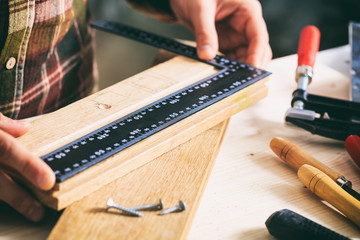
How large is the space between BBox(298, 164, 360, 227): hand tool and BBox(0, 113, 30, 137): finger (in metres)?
0.59

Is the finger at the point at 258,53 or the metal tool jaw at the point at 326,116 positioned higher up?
the finger at the point at 258,53

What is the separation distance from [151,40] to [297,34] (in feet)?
5.71

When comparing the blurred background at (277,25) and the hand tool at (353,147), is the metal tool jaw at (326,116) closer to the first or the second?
the hand tool at (353,147)

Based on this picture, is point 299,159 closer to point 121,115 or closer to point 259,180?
point 259,180

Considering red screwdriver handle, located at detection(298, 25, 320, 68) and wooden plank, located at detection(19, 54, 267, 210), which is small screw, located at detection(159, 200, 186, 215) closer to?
wooden plank, located at detection(19, 54, 267, 210)

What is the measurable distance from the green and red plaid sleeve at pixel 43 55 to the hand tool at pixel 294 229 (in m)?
0.77

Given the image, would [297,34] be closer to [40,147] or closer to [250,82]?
[250,82]

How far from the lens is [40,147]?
0.77 metres

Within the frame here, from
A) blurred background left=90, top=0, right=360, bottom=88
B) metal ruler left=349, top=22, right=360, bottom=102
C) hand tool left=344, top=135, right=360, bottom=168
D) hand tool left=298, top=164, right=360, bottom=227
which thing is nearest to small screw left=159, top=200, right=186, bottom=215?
hand tool left=298, top=164, right=360, bottom=227

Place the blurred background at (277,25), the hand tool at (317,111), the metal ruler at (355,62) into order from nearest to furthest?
the hand tool at (317,111) < the metal ruler at (355,62) < the blurred background at (277,25)

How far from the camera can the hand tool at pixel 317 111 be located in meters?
0.99

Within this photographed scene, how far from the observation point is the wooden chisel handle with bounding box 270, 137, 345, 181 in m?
0.85

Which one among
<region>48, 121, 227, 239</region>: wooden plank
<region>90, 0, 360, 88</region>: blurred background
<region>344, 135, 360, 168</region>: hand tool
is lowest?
<region>90, 0, 360, 88</region>: blurred background

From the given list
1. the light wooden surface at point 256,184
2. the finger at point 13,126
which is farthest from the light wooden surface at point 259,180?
the finger at point 13,126
